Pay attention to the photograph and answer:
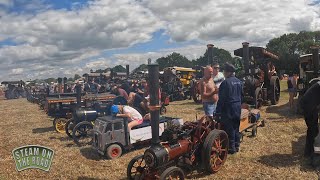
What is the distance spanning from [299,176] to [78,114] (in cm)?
678

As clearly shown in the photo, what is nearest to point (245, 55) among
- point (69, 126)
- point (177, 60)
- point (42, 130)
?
point (69, 126)

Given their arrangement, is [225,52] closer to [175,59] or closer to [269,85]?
[175,59]

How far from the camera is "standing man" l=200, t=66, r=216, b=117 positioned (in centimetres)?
764

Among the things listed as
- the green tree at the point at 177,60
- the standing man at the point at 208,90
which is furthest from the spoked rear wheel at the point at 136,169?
the green tree at the point at 177,60

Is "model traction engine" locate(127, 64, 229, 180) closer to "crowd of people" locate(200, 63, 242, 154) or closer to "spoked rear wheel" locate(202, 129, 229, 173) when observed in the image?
"spoked rear wheel" locate(202, 129, 229, 173)

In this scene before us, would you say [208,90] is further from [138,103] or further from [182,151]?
[138,103]

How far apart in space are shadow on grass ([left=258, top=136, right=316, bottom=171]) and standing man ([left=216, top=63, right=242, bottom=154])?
2.67 feet

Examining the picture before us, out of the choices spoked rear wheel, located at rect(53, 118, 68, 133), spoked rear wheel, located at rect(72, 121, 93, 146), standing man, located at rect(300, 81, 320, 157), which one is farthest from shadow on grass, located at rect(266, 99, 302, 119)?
spoked rear wheel, located at rect(53, 118, 68, 133)

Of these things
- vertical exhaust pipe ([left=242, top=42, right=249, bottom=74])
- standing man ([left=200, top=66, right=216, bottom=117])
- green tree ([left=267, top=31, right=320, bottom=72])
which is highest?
green tree ([left=267, top=31, right=320, bottom=72])

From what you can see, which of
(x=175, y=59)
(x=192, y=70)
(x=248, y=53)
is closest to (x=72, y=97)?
(x=248, y=53)

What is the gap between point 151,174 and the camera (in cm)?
512

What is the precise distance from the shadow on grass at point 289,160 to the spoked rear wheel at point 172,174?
2.16 m

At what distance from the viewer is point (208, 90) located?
772 centimetres

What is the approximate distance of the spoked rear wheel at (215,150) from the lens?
5621mm
